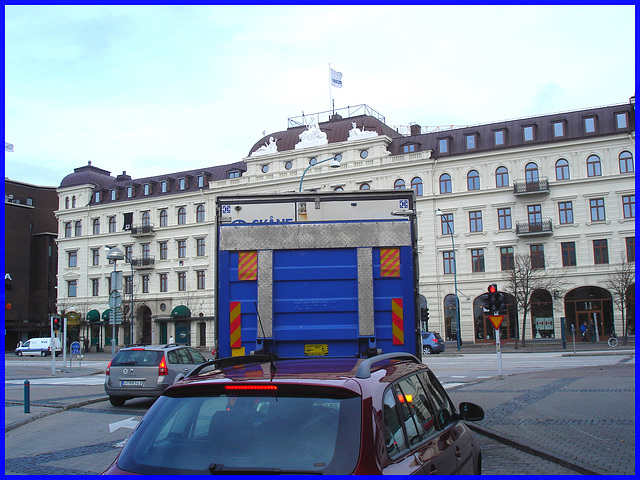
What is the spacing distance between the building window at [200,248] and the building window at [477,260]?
2493 cm

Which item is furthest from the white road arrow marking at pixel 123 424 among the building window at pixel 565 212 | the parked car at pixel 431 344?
the building window at pixel 565 212

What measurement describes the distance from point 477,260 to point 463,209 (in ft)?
13.5

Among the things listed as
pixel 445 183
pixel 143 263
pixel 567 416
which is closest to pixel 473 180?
pixel 445 183

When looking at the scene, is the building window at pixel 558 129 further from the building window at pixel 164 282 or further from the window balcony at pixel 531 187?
the building window at pixel 164 282

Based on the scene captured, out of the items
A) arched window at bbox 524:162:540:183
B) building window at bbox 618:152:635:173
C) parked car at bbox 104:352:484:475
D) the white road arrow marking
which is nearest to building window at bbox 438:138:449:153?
arched window at bbox 524:162:540:183

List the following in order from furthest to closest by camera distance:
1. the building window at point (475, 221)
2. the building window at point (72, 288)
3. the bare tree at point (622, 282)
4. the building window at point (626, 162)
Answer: the building window at point (72, 288)
the building window at point (475, 221)
the building window at point (626, 162)
the bare tree at point (622, 282)

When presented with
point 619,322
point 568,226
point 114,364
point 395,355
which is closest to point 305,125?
point 568,226

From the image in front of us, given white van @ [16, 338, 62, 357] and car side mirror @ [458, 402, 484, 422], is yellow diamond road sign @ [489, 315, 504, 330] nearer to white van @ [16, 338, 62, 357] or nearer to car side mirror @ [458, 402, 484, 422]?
car side mirror @ [458, 402, 484, 422]

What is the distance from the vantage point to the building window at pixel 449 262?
51.5 m

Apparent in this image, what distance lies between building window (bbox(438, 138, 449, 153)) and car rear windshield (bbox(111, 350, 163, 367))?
40057 millimetres

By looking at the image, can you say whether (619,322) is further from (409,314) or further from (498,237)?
(409,314)

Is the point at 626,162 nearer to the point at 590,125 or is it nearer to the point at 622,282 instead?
the point at 590,125

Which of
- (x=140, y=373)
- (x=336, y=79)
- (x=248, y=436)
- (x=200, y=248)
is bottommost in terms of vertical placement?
(x=140, y=373)

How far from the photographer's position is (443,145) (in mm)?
52875
